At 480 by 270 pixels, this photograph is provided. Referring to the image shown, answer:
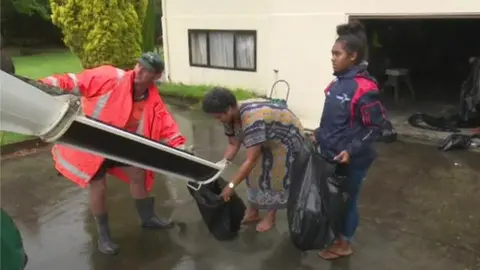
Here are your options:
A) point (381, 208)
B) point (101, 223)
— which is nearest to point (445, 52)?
point (381, 208)

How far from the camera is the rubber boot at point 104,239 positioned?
3.89 metres

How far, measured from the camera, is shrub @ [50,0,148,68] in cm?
937

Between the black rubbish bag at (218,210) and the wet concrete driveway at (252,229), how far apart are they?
190 mm

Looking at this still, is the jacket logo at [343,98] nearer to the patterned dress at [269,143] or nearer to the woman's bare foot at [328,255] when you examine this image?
the patterned dress at [269,143]

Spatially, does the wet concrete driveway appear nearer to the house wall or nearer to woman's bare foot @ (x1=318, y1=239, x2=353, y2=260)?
woman's bare foot @ (x1=318, y1=239, x2=353, y2=260)

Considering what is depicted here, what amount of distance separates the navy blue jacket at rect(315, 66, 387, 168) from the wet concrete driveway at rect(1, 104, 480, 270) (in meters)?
0.93

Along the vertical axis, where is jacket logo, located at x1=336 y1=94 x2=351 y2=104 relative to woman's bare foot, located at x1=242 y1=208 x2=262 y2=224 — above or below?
above

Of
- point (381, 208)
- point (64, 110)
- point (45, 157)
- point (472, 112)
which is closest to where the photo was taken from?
point (64, 110)

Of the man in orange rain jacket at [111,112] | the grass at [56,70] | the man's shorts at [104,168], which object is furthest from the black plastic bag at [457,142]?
the man's shorts at [104,168]

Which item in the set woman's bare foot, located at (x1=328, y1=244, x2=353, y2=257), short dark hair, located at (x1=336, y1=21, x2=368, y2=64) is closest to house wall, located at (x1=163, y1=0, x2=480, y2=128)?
short dark hair, located at (x1=336, y1=21, x2=368, y2=64)

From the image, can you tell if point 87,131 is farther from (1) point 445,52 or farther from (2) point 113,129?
(1) point 445,52

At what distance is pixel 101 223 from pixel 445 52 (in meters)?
13.4

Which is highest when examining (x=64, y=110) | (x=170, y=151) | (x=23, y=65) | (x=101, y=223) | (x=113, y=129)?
(x=64, y=110)

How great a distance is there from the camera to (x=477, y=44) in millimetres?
14336
